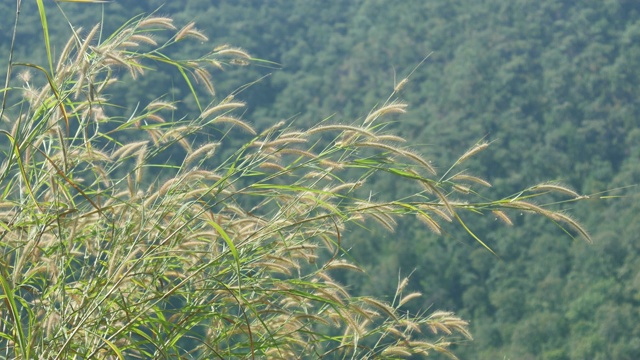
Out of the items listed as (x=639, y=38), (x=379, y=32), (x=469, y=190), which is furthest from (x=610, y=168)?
(x=469, y=190)

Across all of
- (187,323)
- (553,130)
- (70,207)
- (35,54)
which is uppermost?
(70,207)

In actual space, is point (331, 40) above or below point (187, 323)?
below

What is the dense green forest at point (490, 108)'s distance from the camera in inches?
626

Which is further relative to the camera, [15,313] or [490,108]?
[490,108]

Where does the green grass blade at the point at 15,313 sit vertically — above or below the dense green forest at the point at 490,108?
above

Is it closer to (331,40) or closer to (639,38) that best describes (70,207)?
(331,40)

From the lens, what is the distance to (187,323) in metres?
1.57

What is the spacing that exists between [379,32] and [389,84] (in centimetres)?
220

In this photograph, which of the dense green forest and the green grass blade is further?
the dense green forest

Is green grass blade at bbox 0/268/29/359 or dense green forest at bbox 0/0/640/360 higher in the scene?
green grass blade at bbox 0/268/29/359

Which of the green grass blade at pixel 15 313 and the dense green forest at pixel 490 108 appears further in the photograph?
the dense green forest at pixel 490 108

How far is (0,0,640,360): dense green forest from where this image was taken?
52.2ft

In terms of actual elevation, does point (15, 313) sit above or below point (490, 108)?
above

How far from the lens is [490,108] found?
64.3 ft
